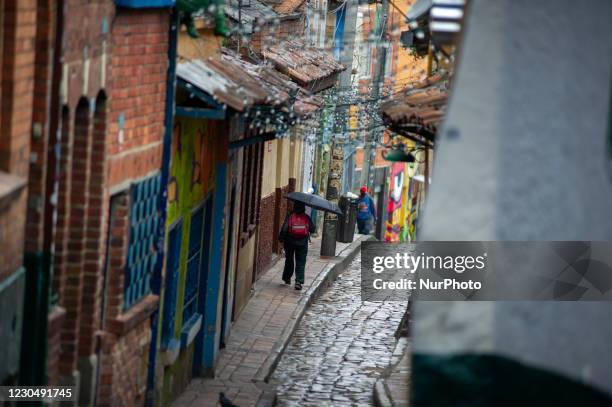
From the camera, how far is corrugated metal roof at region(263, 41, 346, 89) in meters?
20.1

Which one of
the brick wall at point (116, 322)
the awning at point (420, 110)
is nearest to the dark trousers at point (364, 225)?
the awning at point (420, 110)

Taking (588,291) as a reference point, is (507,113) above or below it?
above

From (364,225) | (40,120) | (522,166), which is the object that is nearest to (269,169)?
(364,225)

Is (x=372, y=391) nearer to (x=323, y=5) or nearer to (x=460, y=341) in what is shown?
(x=460, y=341)

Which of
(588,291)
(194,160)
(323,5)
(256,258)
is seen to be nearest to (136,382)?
(194,160)

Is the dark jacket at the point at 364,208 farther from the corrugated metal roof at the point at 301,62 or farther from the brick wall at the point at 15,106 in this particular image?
the brick wall at the point at 15,106

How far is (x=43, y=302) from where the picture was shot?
24.5 ft

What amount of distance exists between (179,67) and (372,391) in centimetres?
486

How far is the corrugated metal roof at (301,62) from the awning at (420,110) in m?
5.34

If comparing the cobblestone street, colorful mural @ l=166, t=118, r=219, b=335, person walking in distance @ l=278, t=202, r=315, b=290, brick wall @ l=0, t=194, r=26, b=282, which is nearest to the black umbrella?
person walking in distance @ l=278, t=202, r=315, b=290

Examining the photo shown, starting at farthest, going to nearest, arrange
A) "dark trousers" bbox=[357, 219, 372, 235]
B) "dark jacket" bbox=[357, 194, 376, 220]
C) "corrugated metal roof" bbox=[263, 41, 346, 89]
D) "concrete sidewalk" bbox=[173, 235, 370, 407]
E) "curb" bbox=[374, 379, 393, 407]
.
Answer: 1. "dark trousers" bbox=[357, 219, 372, 235]
2. "dark jacket" bbox=[357, 194, 376, 220]
3. "corrugated metal roof" bbox=[263, 41, 346, 89]
4. "concrete sidewalk" bbox=[173, 235, 370, 407]
5. "curb" bbox=[374, 379, 393, 407]

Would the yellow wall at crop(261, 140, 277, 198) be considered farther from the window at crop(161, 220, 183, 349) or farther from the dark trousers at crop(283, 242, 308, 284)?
the window at crop(161, 220, 183, 349)

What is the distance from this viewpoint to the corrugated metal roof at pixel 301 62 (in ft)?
65.9

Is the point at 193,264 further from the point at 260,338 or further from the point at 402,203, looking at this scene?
the point at 402,203
